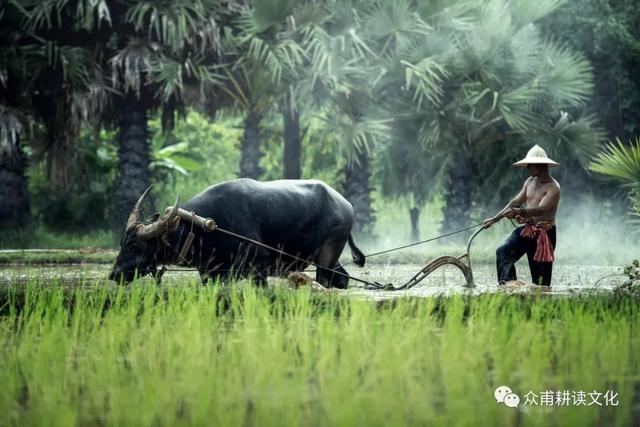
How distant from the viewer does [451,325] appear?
676 cm

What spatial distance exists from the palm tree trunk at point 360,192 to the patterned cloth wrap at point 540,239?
1099 cm

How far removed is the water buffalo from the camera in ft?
31.7

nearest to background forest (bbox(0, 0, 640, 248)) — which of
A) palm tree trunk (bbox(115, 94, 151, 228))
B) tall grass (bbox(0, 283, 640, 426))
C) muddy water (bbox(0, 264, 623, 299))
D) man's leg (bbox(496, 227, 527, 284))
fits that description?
palm tree trunk (bbox(115, 94, 151, 228))

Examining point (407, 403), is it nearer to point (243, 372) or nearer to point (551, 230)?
point (243, 372)

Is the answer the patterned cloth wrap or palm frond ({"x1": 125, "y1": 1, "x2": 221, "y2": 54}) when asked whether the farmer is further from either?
palm frond ({"x1": 125, "y1": 1, "x2": 221, "y2": 54})

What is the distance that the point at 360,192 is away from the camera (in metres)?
21.1

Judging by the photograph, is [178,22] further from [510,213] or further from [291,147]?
[510,213]

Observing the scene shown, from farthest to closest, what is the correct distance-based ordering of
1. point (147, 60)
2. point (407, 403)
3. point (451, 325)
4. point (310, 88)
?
point (310, 88) < point (147, 60) < point (451, 325) < point (407, 403)

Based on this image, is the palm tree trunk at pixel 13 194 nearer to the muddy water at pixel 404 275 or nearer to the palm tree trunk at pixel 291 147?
the muddy water at pixel 404 275

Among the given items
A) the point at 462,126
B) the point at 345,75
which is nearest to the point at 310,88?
the point at 345,75

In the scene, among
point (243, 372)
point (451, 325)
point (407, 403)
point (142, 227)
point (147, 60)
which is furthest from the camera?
point (147, 60)

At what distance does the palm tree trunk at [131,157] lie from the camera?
19719mm

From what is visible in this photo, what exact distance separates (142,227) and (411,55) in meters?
10.9

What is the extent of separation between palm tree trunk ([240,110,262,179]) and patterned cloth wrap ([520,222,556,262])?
37.0 ft
